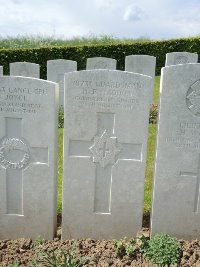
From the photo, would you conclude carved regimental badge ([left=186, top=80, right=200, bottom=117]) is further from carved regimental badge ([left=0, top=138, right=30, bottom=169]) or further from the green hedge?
the green hedge

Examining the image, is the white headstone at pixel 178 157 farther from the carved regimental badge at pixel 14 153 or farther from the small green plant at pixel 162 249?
the carved regimental badge at pixel 14 153

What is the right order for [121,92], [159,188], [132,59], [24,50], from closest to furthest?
[121,92], [159,188], [132,59], [24,50]

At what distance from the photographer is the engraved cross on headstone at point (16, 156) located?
11.9 ft

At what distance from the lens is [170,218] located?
3783 millimetres

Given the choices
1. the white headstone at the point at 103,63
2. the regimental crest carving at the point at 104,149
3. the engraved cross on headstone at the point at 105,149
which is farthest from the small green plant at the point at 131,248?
the white headstone at the point at 103,63

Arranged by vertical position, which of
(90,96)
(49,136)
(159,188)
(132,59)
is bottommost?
(159,188)

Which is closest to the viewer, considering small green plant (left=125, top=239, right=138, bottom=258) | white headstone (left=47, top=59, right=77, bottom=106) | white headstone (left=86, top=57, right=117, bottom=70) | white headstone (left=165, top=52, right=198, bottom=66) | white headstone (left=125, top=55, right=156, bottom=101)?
small green plant (left=125, top=239, right=138, bottom=258)

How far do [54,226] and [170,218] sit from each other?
1200 mm

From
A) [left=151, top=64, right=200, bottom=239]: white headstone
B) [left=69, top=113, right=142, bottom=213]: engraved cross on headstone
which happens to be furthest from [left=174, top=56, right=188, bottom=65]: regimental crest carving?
[left=69, top=113, right=142, bottom=213]: engraved cross on headstone

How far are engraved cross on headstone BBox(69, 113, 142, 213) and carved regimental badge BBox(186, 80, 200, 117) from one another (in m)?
0.60

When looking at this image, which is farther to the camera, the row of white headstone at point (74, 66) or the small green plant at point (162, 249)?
the row of white headstone at point (74, 66)

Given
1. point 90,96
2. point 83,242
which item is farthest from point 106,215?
point 90,96

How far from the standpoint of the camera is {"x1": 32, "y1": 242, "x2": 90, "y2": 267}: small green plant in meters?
3.19

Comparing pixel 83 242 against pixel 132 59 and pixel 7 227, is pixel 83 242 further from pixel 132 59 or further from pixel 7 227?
pixel 132 59
